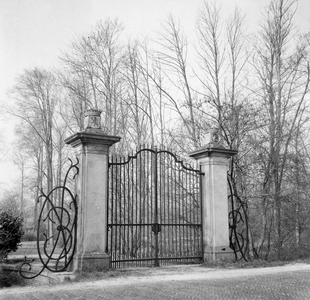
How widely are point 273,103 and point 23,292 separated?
13.5 m

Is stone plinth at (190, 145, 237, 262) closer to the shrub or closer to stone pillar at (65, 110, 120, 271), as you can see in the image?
stone pillar at (65, 110, 120, 271)

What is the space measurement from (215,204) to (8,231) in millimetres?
7213

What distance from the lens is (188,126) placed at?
15.8 metres

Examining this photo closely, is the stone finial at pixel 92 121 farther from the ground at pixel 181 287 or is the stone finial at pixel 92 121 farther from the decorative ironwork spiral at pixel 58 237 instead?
the ground at pixel 181 287

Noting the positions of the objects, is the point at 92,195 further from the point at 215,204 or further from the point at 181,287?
the point at 215,204

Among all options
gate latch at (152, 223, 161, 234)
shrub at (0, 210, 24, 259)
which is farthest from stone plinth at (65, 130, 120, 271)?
shrub at (0, 210, 24, 259)

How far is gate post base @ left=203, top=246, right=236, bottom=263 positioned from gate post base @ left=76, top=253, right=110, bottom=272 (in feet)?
9.31

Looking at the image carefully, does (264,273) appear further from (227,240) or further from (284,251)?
(284,251)

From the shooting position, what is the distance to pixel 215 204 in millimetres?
9711

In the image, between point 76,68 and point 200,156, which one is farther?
point 76,68

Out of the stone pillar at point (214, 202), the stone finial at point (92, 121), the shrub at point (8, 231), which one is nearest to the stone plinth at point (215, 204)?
the stone pillar at point (214, 202)

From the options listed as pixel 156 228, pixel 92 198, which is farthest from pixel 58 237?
pixel 156 228

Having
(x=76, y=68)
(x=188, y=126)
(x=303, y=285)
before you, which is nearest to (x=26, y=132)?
(x=76, y=68)

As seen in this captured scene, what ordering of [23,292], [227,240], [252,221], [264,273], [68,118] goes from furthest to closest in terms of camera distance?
1. [68,118]
2. [252,221]
3. [227,240]
4. [264,273]
5. [23,292]
